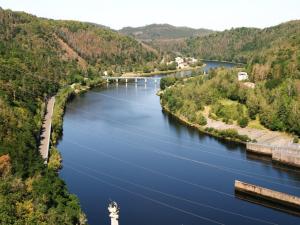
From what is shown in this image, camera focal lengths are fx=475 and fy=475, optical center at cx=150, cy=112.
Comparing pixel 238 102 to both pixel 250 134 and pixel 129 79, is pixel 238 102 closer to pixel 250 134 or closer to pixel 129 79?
pixel 250 134

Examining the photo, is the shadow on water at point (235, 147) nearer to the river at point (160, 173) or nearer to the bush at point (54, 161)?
the river at point (160, 173)

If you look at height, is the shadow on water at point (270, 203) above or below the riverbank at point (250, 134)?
below

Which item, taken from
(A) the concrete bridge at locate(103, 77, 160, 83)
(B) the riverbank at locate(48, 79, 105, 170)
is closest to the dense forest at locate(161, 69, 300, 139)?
(B) the riverbank at locate(48, 79, 105, 170)

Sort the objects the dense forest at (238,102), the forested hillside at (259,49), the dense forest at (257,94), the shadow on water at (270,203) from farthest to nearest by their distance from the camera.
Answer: the forested hillside at (259,49) → the dense forest at (257,94) → the dense forest at (238,102) → the shadow on water at (270,203)

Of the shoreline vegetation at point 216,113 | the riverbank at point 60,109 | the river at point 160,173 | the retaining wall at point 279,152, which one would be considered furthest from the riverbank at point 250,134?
the riverbank at point 60,109

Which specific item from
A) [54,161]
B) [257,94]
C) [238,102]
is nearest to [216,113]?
[238,102]

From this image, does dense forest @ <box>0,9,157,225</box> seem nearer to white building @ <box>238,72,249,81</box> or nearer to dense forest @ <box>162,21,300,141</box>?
dense forest @ <box>162,21,300,141</box>

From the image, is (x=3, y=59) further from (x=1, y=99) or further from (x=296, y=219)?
(x=296, y=219)
